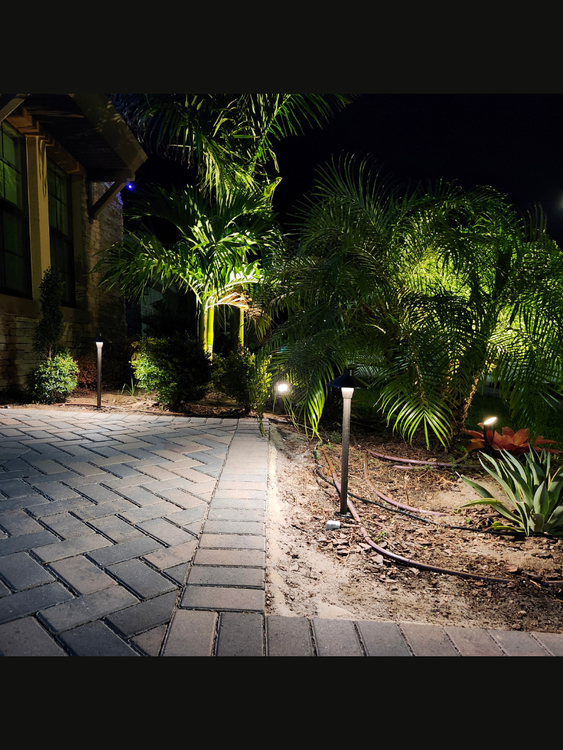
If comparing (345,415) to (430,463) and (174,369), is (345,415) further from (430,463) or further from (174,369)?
(174,369)

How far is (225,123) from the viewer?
620cm

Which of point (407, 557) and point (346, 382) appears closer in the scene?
point (407, 557)

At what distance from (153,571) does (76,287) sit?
8.24m

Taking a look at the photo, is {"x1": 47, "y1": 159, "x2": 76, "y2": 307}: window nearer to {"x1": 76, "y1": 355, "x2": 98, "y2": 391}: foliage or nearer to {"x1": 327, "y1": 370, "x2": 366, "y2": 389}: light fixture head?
{"x1": 76, "y1": 355, "x2": 98, "y2": 391}: foliage

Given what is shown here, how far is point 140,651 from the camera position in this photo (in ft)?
4.49

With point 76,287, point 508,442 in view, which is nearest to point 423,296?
point 508,442

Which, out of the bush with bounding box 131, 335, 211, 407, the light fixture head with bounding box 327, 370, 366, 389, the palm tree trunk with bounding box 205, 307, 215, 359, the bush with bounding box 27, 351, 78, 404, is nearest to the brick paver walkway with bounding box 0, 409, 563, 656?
the light fixture head with bounding box 327, 370, 366, 389

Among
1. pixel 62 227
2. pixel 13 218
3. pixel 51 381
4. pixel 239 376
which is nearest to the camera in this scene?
pixel 239 376

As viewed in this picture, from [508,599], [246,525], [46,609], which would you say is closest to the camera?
[46,609]
